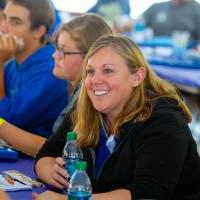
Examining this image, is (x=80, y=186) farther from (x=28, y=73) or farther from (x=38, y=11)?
(x=38, y=11)

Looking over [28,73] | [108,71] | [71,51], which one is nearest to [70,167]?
[108,71]

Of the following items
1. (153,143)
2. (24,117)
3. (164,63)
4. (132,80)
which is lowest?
(164,63)

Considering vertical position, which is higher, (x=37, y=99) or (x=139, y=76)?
(x=139, y=76)

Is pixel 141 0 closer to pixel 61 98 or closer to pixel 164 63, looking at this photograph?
pixel 164 63

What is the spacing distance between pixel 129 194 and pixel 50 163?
430 millimetres

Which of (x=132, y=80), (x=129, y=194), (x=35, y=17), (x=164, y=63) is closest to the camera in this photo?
(x=129, y=194)

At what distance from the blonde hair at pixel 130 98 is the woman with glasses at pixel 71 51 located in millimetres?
237

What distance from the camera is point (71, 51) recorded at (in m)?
2.00

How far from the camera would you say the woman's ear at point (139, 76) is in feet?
5.12

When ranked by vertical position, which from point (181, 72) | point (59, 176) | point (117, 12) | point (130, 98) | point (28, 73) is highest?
point (130, 98)

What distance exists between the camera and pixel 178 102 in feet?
5.17

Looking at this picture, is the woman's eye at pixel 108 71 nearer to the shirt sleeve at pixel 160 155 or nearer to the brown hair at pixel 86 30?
the shirt sleeve at pixel 160 155

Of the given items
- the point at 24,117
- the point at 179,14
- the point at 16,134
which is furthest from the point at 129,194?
the point at 179,14

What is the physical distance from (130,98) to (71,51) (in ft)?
1.70
